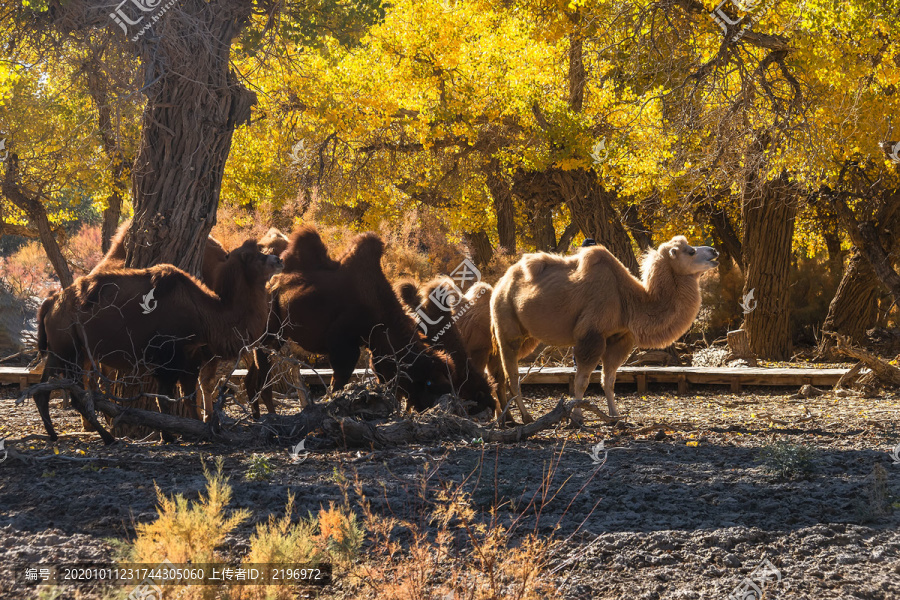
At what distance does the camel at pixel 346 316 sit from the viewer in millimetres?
8742

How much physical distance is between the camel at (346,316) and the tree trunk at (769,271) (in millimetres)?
10199

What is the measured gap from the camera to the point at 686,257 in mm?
9172

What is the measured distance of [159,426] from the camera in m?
6.70

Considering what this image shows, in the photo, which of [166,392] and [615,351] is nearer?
[166,392]

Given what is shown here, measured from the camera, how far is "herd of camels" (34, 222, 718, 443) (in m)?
7.49

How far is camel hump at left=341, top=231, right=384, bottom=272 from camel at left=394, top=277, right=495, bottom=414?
77cm

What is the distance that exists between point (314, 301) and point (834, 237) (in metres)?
18.2

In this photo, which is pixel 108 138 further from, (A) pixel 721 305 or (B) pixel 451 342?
(A) pixel 721 305

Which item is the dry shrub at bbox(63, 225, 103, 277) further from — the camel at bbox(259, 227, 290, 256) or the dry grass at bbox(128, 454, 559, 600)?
the dry grass at bbox(128, 454, 559, 600)

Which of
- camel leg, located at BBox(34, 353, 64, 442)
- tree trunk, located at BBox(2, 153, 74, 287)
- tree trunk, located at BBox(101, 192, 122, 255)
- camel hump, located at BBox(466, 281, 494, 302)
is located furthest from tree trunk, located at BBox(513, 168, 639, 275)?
tree trunk, located at BBox(101, 192, 122, 255)

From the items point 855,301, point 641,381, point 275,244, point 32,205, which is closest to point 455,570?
point 275,244

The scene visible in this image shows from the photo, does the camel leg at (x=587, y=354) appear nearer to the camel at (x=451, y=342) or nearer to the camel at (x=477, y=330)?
the camel at (x=451, y=342)

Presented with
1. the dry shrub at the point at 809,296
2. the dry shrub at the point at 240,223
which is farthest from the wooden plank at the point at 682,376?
the dry shrub at the point at 809,296

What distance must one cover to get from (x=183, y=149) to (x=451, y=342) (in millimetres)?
3365
